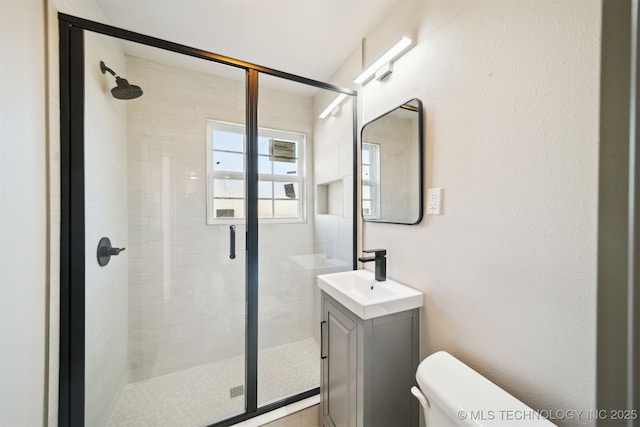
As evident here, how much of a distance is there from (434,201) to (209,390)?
195cm

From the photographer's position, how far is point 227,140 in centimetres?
179

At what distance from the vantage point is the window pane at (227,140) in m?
1.74

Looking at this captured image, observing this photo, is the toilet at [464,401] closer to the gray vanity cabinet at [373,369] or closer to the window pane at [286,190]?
the gray vanity cabinet at [373,369]

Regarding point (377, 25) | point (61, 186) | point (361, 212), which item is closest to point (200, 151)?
point (61, 186)

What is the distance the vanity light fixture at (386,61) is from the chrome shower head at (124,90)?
4.99ft

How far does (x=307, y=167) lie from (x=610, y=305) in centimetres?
182

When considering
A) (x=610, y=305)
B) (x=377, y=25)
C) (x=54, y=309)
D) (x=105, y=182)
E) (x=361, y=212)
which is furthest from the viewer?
(x=361, y=212)

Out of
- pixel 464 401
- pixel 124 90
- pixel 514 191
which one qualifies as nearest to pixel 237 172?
pixel 124 90

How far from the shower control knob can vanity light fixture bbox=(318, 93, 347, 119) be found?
1766 mm

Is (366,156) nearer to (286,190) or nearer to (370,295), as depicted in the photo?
(286,190)

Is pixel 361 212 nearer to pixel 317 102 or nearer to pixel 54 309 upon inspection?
pixel 317 102

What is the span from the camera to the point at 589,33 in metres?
0.65

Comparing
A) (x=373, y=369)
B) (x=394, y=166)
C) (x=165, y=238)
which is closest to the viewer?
(x=373, y=369)

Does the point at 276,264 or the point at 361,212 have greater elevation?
the point at 361,212
